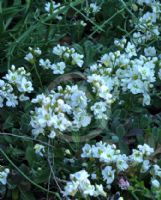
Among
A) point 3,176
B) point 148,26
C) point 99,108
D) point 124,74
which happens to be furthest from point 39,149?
point 148,26

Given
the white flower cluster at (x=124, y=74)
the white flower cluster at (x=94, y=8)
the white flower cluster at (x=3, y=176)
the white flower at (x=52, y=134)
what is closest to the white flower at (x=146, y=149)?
the white flower cluster at (x=124, y=74)

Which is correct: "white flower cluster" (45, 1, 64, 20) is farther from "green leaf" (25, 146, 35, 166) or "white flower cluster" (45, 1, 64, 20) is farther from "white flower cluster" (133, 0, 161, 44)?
"green leaf" (25, 146, 35, 166)

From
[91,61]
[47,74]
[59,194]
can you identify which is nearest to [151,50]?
[91,61]

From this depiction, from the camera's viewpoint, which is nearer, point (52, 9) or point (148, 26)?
point (52, 9)

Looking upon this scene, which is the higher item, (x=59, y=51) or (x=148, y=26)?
(x=148, y=26)

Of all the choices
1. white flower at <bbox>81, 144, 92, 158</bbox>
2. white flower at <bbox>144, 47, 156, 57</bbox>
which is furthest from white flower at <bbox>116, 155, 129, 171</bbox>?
white flower at <bbox>144, 47, 156, 57</bbox>

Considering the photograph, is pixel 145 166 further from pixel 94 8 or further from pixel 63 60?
pixel 94 8
